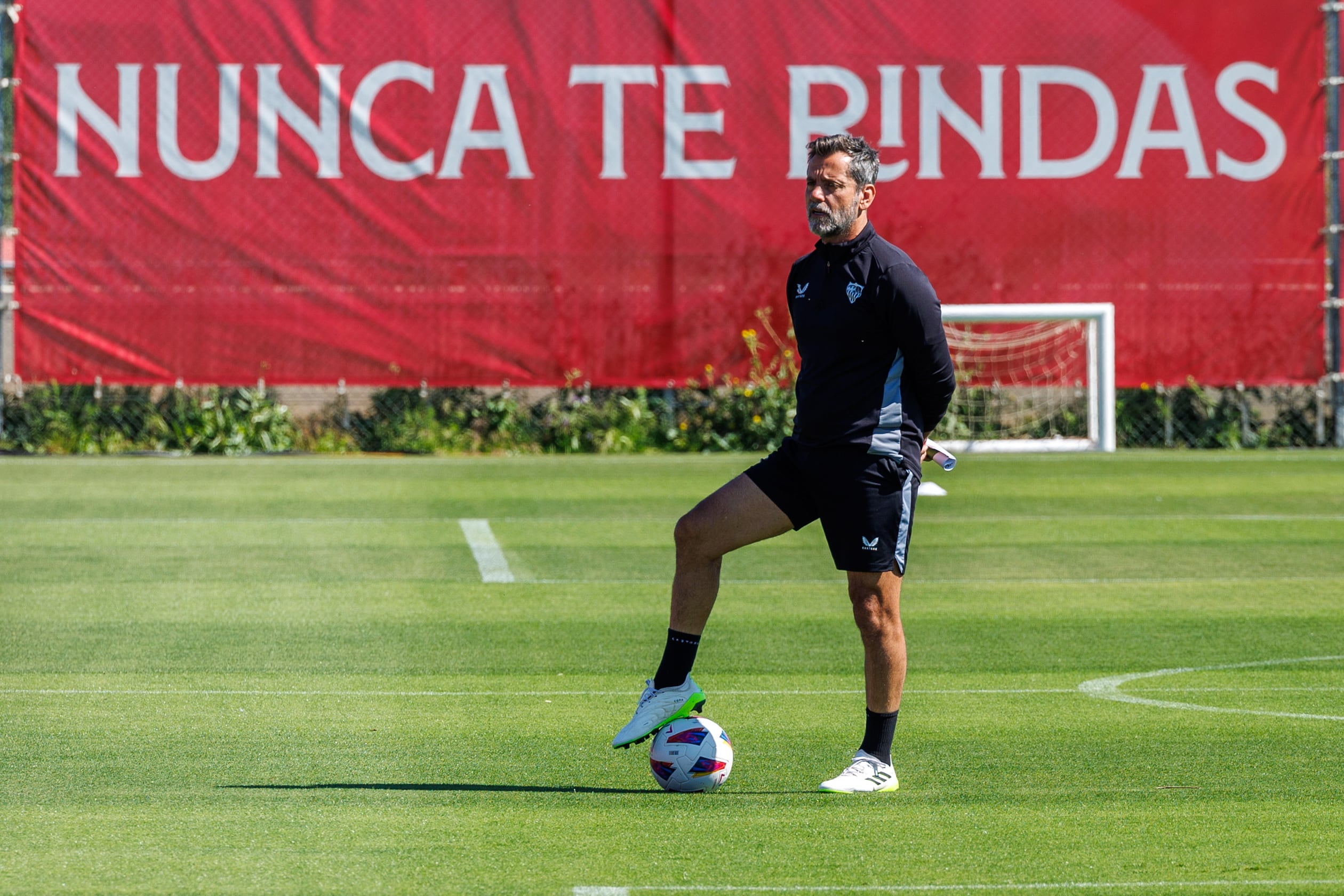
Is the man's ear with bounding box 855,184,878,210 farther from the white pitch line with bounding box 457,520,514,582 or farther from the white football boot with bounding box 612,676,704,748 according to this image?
the white pitch line with bounding box 457,520,514,582

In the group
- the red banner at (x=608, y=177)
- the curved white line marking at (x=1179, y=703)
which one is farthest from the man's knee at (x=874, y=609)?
the red banner at (x=608, y=177)

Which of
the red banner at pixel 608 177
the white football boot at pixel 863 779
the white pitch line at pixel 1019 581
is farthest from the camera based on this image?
the red banner at pixel 608 177

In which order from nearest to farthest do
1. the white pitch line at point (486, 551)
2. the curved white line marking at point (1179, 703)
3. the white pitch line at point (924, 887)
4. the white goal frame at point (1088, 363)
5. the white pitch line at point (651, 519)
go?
the white pitch line at point (924, 887)
the curved white line marking at point (1179, 703)
the white pitch line at point (486, 551)
the white pitch line at point (651, 519)
the white goal frame at point (1088, 363)

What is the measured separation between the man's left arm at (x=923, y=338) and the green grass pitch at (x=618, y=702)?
1.18m

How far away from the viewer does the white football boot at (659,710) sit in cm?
611

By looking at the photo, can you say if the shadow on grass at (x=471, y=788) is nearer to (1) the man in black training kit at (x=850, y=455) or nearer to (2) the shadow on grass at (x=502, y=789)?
(2) the shadow on grass at (x=502, y=789)

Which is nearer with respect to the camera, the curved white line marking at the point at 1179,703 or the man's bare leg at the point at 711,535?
the man's bare leg at the point at 711,535

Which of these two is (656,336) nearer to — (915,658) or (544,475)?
(544,475)

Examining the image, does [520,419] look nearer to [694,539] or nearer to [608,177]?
[608,177]

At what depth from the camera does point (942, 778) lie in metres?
6.24

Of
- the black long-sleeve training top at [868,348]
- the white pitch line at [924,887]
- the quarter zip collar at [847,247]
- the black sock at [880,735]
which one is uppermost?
the quarter zip collar at [847,247]

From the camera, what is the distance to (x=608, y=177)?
20094mm

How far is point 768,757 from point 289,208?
14.2 m

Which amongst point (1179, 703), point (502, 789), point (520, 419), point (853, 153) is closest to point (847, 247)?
point (853, 153)
